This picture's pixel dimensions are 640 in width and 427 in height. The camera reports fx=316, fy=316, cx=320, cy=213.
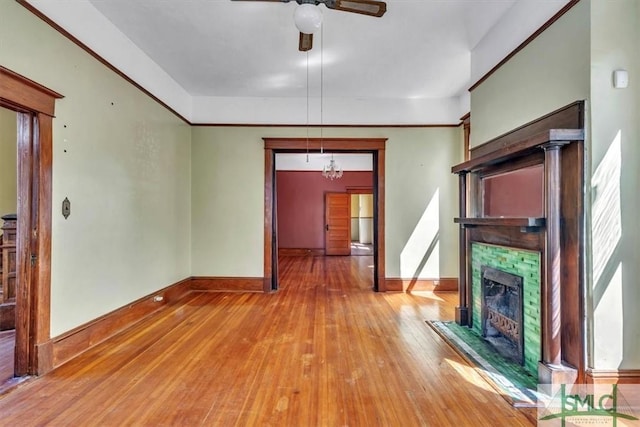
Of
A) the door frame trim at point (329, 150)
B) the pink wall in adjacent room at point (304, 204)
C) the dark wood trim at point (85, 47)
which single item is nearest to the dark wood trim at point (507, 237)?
the door frame trim at point (329, 150)

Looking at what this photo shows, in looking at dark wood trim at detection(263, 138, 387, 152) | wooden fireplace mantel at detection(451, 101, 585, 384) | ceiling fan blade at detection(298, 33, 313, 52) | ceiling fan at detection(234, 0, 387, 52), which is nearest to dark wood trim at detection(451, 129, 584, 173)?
wooden fireplace mantel at detection(451, 101, 585, 384)

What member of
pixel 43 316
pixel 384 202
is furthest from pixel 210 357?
pixel 384 202

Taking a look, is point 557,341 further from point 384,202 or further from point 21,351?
point 21,351

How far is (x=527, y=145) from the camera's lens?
2211 mm

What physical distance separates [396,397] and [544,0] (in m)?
3.08

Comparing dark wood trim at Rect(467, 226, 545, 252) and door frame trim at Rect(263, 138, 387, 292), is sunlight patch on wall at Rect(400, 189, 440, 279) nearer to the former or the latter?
door frame trim at Rect(263, 138, 387, 292)

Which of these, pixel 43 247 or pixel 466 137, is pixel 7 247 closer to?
pixel 43 247

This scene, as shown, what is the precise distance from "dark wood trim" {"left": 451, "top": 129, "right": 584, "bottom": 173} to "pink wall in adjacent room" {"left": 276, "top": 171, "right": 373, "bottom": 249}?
6992 millimetres

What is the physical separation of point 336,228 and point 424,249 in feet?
16.0

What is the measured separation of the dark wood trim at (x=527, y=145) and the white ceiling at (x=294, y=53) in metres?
0.99

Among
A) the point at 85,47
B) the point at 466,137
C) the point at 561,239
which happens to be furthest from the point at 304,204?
the point at 561,239

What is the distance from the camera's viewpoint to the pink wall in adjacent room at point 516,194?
2.44 metres

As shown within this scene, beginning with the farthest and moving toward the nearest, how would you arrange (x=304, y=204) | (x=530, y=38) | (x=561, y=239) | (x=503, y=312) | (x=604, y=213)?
(x=304, y=204)
(x=503, y=312)
(x=530, y=38)
(x=561, y=239)
(x=604, y=213)

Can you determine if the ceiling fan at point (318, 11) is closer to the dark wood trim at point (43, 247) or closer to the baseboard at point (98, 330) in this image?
the dark wood trim at point (43, 247)
